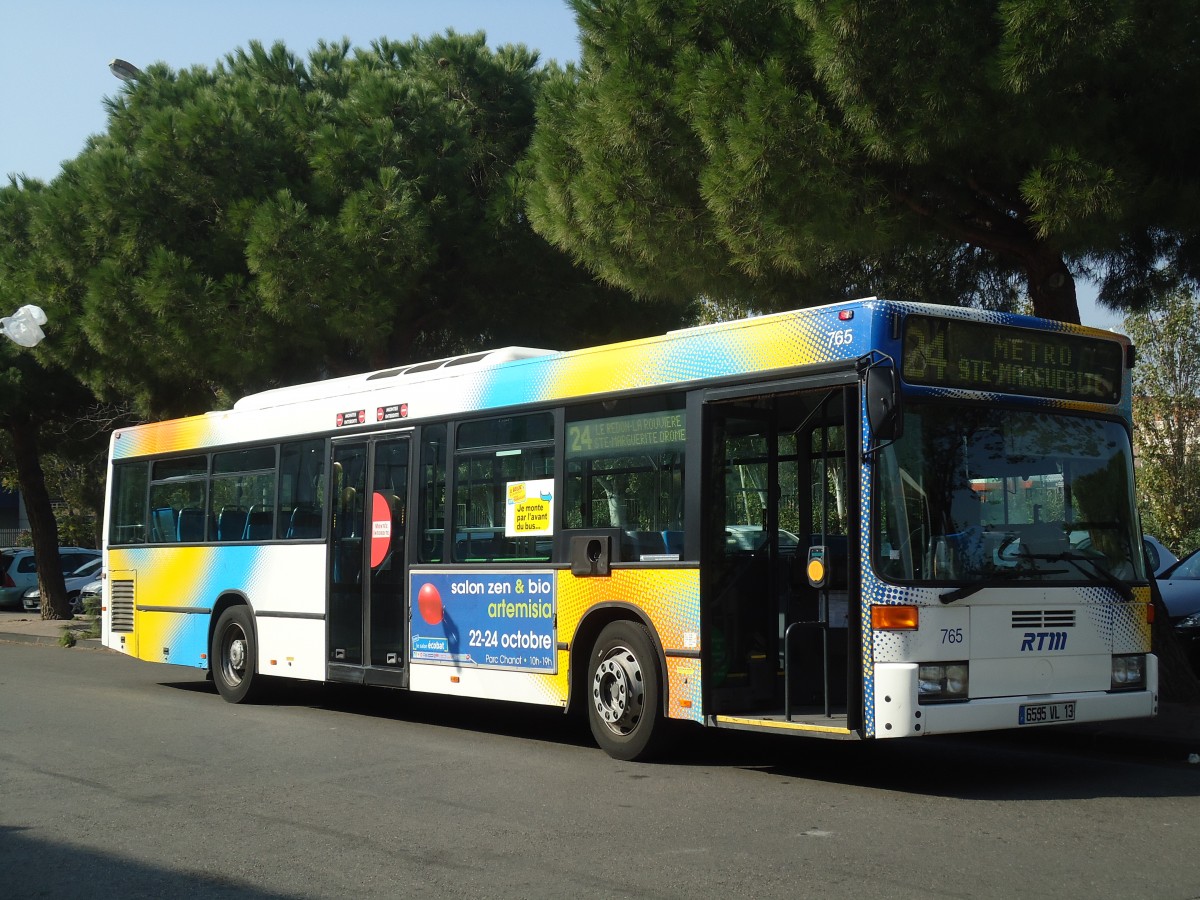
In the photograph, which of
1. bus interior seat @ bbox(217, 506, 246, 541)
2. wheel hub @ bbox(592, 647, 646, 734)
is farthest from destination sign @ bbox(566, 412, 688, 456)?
bus interior seat @ bbox(217, 506, 246, 541)

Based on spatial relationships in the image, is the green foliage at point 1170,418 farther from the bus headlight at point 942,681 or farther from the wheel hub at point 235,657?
the bus headlight at point 942,681

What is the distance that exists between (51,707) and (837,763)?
25.0 ft

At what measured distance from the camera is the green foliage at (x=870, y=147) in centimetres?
1016

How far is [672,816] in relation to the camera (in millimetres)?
7555

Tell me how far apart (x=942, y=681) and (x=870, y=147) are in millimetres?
4592

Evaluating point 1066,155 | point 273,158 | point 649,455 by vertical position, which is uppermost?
point 273,158

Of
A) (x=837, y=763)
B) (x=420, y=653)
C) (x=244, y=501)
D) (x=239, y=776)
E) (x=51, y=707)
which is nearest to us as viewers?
(x=239, y=776)

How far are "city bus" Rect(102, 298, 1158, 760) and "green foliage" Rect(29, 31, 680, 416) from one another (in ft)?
19.2

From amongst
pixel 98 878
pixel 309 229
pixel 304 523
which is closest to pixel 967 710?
pixel 98 878

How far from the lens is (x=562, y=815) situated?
759 centimetres

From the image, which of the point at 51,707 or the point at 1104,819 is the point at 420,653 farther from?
the point at 1104,819

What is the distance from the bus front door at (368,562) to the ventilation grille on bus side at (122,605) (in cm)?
422

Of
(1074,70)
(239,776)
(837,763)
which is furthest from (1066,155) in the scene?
(239,776)

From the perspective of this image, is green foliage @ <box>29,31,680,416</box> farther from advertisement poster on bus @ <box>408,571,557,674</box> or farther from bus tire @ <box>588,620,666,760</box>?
bus tire @ <box>588,620,666,760</box>
